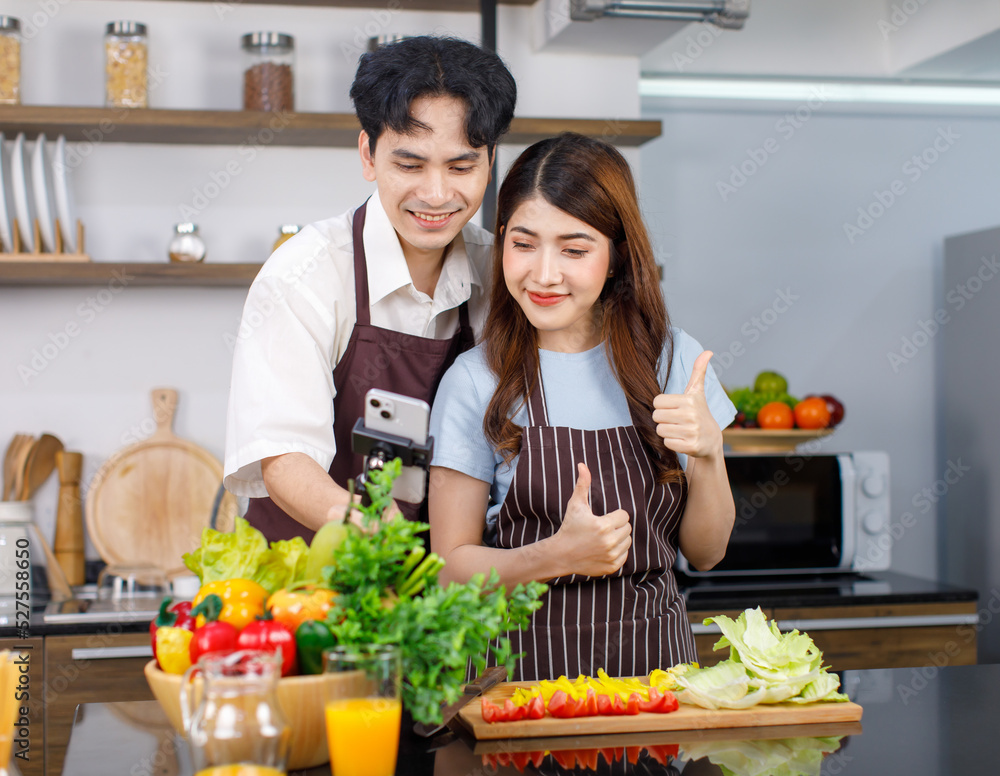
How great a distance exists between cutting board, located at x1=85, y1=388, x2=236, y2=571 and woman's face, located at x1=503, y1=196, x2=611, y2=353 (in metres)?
1.59

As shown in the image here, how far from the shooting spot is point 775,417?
2828mm

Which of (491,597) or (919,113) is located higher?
(919,113)

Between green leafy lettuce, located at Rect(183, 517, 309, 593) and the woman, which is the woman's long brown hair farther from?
green leafy lettuce, located at Rect(183, 517, 309, 593)

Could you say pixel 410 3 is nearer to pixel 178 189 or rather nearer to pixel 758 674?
pixel 178 189

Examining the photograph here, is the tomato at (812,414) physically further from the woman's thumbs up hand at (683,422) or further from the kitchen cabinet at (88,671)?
the kitchen cabinet at (88,671)

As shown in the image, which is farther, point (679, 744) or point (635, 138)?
point (635, 138)

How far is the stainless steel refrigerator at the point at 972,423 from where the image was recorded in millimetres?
3217

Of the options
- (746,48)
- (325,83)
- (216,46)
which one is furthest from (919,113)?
(216,46)

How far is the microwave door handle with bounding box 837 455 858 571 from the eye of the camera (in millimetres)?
2818

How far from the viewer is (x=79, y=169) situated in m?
2.83

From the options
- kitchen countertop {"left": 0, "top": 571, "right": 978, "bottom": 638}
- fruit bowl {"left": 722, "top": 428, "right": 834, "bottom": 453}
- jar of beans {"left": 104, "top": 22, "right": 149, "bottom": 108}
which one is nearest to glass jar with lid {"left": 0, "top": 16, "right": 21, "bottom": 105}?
jar of beans {"left": 104, "top": 22, "right": 149, "bottom": 108}

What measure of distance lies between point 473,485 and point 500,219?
45 centimetres

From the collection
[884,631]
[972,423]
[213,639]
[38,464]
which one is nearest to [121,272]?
[38,464]

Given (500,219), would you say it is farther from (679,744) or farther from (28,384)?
(28,384)
